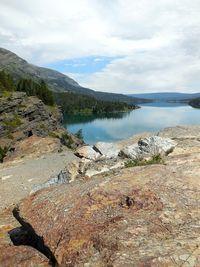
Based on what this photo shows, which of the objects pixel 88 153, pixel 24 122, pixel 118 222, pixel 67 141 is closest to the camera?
pixel 118 222

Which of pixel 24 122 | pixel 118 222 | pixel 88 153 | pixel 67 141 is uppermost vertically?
pixel 118 222

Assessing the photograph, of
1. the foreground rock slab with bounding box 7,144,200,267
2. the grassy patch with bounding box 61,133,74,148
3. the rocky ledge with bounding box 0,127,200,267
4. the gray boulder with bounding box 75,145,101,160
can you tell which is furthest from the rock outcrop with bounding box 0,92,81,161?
the foreground rock slab with bounding box 7,144,200,267

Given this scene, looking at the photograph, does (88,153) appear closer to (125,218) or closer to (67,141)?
(125,218)

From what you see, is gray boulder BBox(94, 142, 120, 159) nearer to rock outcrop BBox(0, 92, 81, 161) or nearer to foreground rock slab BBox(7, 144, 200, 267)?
foreground rock slab BBox(7, 144, 200, 267)

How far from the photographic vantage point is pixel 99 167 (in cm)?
1580

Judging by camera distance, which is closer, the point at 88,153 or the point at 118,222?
the point at 118,222

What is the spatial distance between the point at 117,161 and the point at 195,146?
3.35 metres

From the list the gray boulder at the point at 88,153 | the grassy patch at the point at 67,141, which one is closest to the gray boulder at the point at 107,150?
the gray boulder at the point at 88,153

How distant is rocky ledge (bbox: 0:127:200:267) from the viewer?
25.8 feet

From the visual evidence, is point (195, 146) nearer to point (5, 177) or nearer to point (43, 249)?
point (43, 249)

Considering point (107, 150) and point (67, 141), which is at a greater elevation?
point (107, 150)

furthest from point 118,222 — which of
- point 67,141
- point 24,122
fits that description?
point 24,122

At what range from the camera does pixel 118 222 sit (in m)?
8.90

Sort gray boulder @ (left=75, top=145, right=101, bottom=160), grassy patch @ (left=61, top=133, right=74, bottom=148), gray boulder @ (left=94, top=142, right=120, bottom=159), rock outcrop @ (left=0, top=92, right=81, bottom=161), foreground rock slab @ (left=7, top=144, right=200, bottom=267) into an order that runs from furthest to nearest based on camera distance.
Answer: rock outcrop @ (left=0, top=92, right=81, bottom=161)
grassy patch @ (left=61, top=133, right=74, bottom=148)
gray boulder @ (left=75, top=145, right=101, bottom=160)
gray boulder @ (left=94, top=142, right=120, bottom=159)
foreground rock slab @ (left=7, top=144, right=200, bottom=267)
